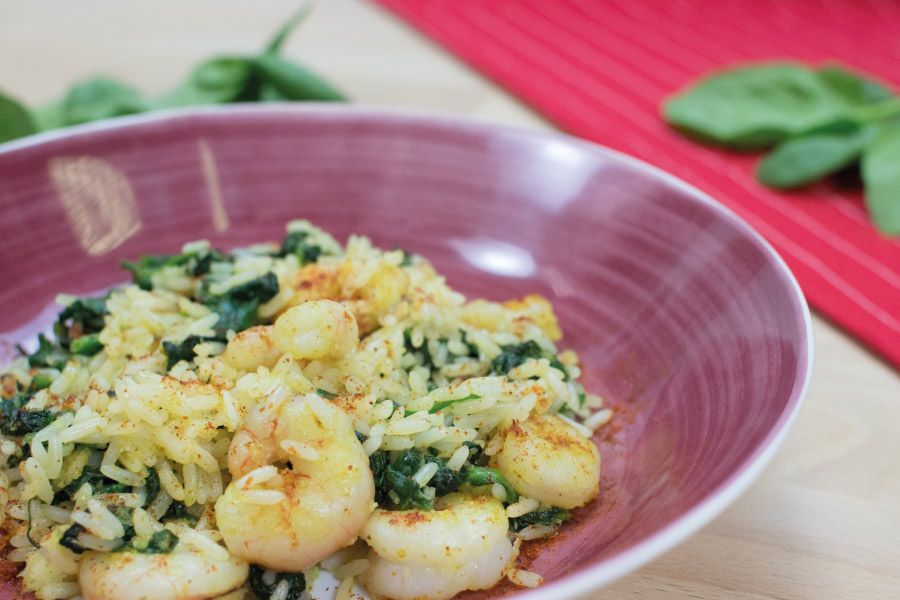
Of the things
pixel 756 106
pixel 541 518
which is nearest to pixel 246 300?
pixel 541 518

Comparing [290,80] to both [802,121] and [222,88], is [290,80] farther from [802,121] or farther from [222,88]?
[802,121]

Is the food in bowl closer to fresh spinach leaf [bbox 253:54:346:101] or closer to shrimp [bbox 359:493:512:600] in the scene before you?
shrimp [bbox 359:493:512:600]

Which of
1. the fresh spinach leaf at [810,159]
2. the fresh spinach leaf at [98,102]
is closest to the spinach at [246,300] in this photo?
the fresh spinach leaf at [98,102]

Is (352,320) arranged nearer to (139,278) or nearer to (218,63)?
(139,278)

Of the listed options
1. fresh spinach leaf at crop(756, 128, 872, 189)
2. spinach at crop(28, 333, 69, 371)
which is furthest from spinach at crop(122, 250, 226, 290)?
fresh spinach leaf at crop(756, 128, 872, 189)

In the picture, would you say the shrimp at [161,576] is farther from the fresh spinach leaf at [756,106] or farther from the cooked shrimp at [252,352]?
the fresh spinach leaf at [756,106]

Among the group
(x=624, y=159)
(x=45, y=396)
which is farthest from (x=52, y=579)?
(x=624, y=159)
